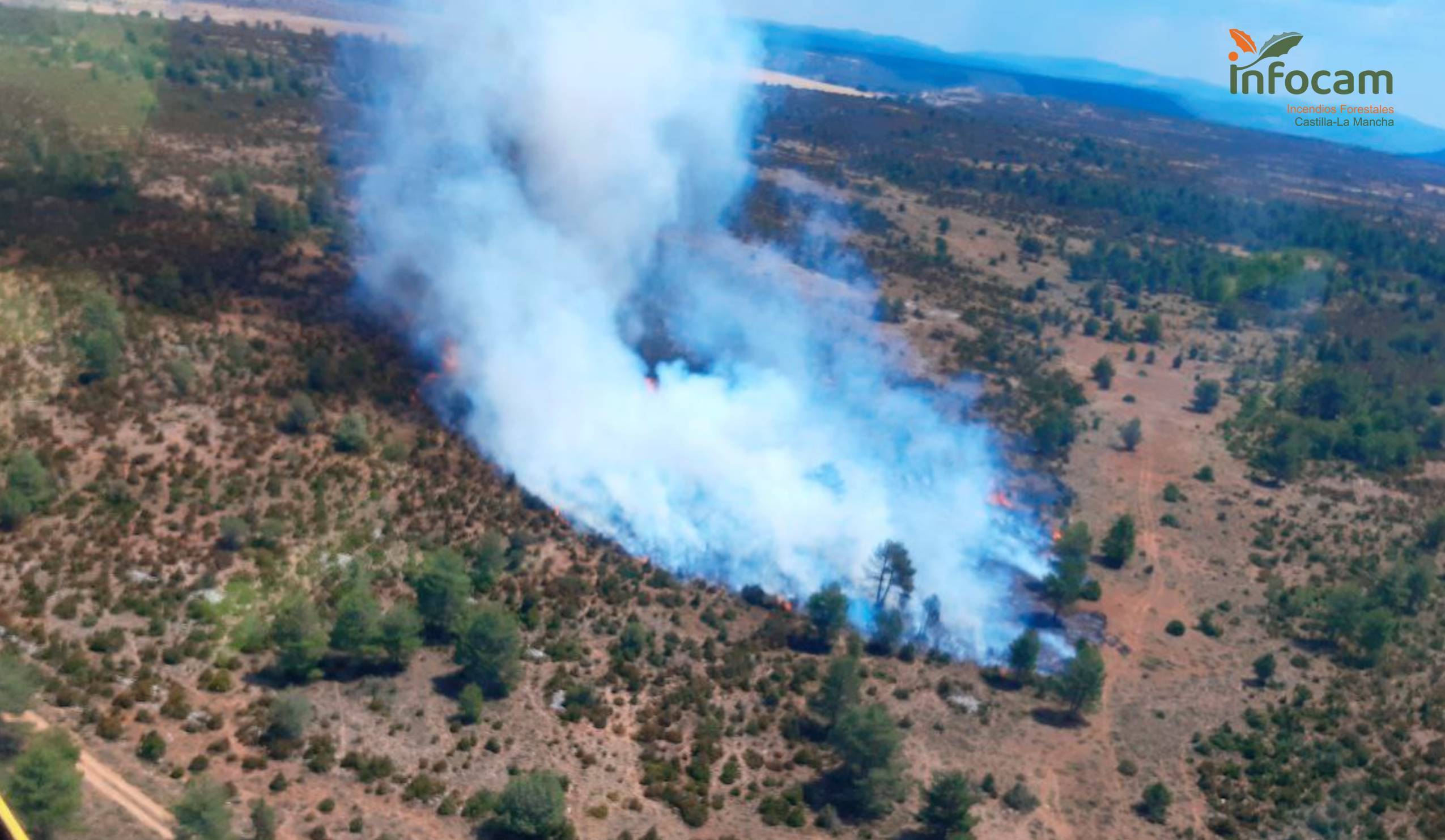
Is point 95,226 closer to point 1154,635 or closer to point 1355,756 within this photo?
point 1154,635

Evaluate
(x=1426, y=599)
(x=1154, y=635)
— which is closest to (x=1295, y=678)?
(x=1154, y=635)

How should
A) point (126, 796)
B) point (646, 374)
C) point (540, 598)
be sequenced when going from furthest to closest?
point (646, 374), point (540, 598), point (126, 796)

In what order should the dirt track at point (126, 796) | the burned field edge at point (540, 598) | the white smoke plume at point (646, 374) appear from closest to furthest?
1. the dirt track at point (126, 796)
2. the burned field edge at point (540, 598)
3. the white smoke plume at point (646, 374)

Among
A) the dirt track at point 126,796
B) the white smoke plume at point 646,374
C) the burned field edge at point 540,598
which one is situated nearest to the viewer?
the dirt track at point 126,796

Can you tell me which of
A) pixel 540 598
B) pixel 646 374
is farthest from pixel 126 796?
pixel 646 374

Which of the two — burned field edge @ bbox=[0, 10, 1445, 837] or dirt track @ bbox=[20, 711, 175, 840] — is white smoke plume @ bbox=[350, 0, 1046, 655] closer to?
burned field edge @ bbox=[0, 10, 1445, 837]

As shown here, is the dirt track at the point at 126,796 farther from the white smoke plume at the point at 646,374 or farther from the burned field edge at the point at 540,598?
the white smoke plume at the point at 646,374

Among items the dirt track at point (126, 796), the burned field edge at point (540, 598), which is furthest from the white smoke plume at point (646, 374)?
the dirt track at point (126, 796)

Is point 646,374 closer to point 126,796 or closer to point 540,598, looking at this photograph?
point 540,598

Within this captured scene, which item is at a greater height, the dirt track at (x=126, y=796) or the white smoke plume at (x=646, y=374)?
the white smoke plume at (x=646, y=374)
